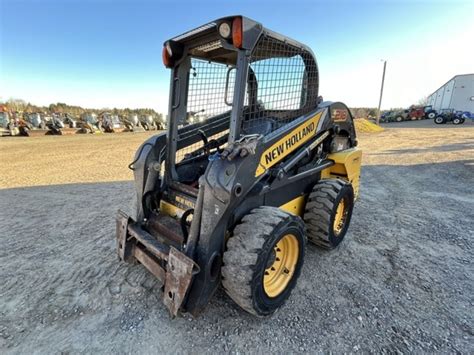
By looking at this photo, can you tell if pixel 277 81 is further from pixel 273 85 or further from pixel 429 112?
pixel 429 112

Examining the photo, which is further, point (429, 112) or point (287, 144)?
point (429, 112)

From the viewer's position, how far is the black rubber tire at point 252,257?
6.34ft

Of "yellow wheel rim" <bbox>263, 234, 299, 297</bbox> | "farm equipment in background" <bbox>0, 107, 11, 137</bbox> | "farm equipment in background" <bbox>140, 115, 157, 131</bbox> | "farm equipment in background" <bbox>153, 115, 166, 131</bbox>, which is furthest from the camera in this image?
"farm equipment in background" <bbox>153, 115, 166, 131</bbox>

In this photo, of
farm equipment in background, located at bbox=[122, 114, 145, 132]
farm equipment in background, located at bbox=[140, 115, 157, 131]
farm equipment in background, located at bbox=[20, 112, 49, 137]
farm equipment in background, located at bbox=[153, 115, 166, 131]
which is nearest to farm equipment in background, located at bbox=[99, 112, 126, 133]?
farm equipment in background, located at bbox=[122, 114, 145, 132]

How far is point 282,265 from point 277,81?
182 centimetres

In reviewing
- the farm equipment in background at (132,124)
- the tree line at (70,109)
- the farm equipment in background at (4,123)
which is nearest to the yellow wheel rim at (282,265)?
the farm equipment in background at (4,123)

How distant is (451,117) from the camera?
27.3 m

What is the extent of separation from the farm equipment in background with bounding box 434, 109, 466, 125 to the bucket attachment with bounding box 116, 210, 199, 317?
34.6 metres

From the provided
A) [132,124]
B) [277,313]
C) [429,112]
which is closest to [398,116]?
[429,112]

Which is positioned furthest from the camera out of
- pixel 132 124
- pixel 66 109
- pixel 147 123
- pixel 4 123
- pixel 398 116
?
pixel 398 116

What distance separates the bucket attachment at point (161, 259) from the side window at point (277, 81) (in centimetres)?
165

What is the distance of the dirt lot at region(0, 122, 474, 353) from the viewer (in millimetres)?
1988

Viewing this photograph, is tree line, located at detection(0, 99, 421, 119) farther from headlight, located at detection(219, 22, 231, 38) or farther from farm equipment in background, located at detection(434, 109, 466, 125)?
headlight, located at detection(219, 22, 231, 38)

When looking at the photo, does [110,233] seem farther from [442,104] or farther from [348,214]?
[442,104]
